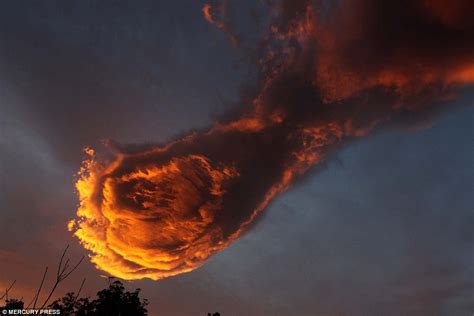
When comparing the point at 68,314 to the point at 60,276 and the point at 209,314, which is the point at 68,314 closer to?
the point at 209,314

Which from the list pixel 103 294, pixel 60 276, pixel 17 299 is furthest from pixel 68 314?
pixel 60 276

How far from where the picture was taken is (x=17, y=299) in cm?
5153


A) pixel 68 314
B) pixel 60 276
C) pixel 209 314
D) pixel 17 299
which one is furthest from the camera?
pixel 17 299

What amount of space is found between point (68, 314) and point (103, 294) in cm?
453

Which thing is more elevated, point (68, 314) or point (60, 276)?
point (68, 314)

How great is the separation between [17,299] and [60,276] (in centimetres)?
5267

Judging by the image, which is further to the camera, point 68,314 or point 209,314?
point 209,314

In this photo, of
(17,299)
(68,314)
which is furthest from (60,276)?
(17,299)

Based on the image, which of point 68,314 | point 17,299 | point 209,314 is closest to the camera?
point 68,314

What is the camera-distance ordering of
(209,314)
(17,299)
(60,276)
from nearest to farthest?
(60,276) → (209,314) → (17,299)

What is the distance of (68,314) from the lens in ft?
143

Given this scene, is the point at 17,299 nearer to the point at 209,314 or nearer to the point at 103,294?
the point at 103,294

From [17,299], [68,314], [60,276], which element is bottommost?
[60,276]

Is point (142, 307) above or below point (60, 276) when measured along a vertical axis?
above
